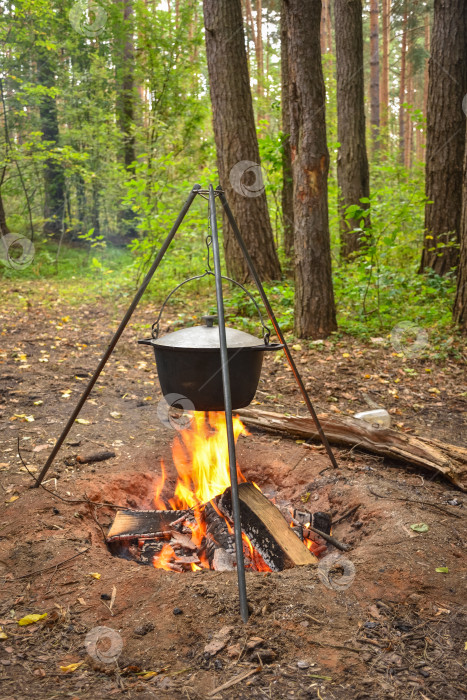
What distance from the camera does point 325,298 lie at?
6316 mm

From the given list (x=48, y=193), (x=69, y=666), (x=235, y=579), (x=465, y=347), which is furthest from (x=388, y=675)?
(x=48, y=193)

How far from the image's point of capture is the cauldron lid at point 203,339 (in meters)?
2.77

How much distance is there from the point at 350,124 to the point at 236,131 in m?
3.55

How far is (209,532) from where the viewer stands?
3074 millimetres

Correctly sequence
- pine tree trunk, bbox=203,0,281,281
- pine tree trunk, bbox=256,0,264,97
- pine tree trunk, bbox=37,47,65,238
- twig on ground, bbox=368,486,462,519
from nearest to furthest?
twig on ground, bbox=368,486,462,519 → pine tree trunk, bbox=203,0,281,281 → pine tree trunk, bbox=37,47,65,238 → pine tree trunk, bbox=256,0,264,97

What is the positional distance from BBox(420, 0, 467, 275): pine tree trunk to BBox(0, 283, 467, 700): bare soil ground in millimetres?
3747

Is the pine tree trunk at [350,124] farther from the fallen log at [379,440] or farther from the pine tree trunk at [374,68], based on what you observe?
the fallen log at [379,440]

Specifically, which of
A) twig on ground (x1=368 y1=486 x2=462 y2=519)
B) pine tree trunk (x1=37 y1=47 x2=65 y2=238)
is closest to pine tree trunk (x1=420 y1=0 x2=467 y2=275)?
twig on ground (x1=368 y1=486 x2=462 y2=519)

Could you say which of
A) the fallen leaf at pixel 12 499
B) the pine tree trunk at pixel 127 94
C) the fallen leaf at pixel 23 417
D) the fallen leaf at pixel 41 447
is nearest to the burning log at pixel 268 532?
the fallen leaf at pixel 12 499

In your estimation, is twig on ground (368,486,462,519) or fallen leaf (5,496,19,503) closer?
twig on ground (368,486,462,519)

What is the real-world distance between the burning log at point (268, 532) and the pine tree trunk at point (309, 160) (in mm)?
3525

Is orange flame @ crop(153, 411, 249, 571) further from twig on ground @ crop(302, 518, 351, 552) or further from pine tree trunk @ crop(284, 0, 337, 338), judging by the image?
pine tree trunk @ crop(284, 0, 337, 338)

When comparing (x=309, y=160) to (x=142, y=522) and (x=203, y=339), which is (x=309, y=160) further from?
(x=142, y=522)

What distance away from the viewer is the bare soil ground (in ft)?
6.03
